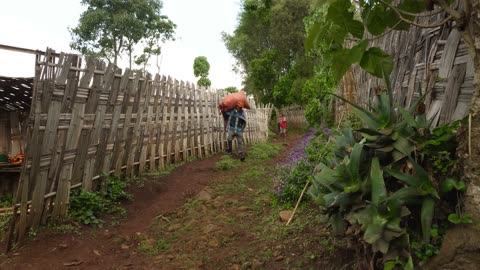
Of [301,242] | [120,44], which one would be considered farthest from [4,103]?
[120,44]

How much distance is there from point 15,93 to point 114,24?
18.6 metres

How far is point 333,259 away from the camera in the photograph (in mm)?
2773

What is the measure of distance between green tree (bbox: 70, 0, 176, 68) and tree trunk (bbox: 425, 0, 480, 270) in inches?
1027

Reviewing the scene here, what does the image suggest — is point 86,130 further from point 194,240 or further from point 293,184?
point 293,184

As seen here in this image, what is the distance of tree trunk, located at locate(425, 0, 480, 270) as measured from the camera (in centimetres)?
188

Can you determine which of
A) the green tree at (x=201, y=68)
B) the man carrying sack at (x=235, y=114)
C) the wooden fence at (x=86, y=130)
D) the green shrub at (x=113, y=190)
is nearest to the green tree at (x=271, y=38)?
the green tree at (x=201, y=68)

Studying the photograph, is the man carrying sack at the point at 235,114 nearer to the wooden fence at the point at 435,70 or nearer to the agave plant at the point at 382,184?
the wooden fence at the point at 435,70

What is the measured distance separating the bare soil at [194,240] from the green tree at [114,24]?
74.5 feet

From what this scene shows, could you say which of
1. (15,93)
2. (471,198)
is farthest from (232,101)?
(471,198)

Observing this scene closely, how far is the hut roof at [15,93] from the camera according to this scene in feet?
24.1

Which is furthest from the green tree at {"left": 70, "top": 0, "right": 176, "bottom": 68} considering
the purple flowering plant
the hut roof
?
the purple flowering plant

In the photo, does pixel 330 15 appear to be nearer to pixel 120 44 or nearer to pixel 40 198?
pixel 40 198

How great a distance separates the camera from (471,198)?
6.27ft

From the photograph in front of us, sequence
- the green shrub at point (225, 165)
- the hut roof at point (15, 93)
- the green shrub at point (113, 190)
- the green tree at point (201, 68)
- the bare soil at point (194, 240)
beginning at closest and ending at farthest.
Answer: the bare soil at point (194, 240)
the green shrub at point (113, 190)
the hut roof at point (15, 93)
the green shrub at point (225, 165)
the green tree at point (201, 68)
